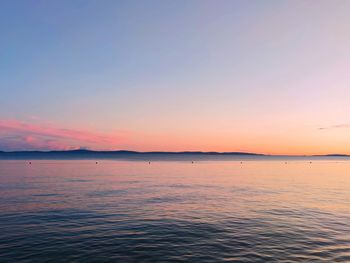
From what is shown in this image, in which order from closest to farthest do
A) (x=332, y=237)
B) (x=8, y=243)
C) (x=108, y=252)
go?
(x=108, y=252) < (x=8, y=243) < (x=332, y=237)

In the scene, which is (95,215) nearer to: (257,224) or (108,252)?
(108,252)

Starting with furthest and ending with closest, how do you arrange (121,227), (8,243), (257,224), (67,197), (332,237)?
1. (67,197)
2. (257,224)
3. (121,227)
4. (332,237)
5. (8,243)

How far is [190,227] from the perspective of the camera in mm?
31875

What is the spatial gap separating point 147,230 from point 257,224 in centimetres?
1243

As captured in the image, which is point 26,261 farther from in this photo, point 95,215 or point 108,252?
point 95,215

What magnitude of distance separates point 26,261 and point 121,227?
11.3 m

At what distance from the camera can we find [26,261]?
2144 centimetres

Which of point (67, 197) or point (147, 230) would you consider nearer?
point (147, 230)

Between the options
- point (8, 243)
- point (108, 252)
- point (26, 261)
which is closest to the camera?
point (26, 261)

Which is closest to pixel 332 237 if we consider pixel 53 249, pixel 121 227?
pixel 121 227

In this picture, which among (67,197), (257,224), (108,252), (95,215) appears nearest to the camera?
(108,252)

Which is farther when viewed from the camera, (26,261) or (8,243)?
(8,243)

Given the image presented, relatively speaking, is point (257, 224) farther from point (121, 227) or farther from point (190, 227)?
point (121, 227)

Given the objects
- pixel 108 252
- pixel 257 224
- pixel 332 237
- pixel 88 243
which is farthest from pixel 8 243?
pixel 332 237
